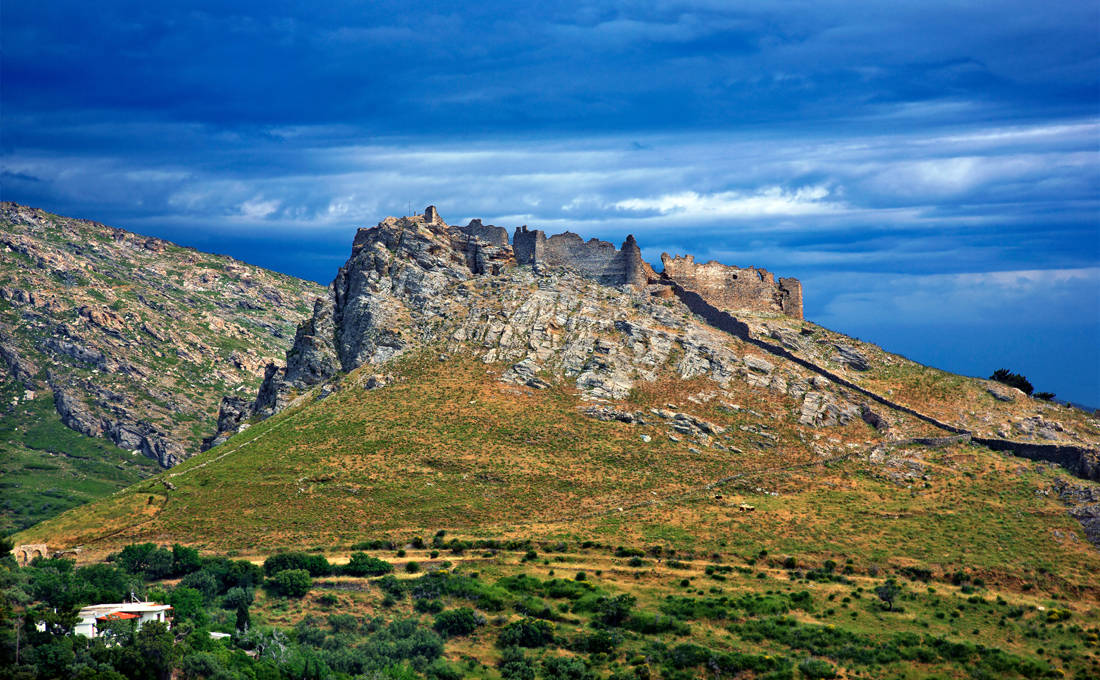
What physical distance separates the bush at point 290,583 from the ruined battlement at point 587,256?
5775cm

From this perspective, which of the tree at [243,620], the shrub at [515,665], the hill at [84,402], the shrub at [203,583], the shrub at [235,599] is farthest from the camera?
the hill at [84,402]

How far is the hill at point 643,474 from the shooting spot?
6562 centimetres

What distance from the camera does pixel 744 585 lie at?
69812 mm

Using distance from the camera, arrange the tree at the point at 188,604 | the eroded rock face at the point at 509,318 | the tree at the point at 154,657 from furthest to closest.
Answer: the eroded rock face at the point at 509,318, the tree at the point at 188,604, the tree at the point at 154,657

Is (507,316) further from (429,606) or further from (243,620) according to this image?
(243,620)

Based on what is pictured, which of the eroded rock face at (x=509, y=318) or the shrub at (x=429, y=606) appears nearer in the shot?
the shrub at (x=429, y=606)

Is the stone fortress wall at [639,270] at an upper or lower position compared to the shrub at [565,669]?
upper

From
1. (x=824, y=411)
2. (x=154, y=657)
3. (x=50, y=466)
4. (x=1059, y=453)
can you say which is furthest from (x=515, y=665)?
(x=50, y=466)

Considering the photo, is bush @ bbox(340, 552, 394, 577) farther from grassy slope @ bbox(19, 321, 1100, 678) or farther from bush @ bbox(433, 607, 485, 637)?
bush @ bbox(433, 607, 485, 637)

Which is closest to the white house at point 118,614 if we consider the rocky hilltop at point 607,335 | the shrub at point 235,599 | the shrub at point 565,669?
the shrub at point 235,599

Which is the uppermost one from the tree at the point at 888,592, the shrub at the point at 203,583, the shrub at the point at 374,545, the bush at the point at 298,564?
the tree at the point at 888,592

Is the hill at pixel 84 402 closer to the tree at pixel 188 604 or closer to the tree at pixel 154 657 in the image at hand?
the tree at pixel 188 604

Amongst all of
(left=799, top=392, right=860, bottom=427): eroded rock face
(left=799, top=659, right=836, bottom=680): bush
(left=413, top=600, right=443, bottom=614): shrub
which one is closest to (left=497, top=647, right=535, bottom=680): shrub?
(left=413, top=600, right=443, bottom=614): shrub

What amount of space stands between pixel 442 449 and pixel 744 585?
31.9 meters
